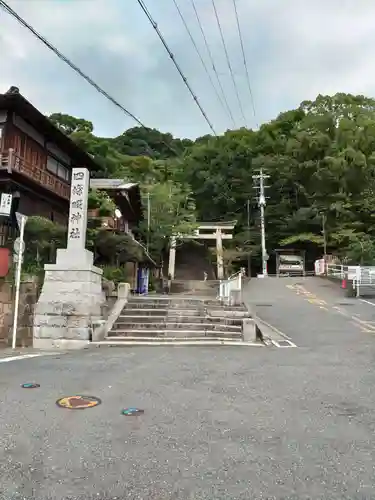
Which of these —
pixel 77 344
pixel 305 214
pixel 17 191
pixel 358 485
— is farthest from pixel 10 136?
pixel 305 214

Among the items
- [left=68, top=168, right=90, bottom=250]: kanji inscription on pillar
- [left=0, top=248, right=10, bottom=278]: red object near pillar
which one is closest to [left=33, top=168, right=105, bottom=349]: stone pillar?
[left=68, top=168, right=90, bottom=250]: kanji inscription on pillar

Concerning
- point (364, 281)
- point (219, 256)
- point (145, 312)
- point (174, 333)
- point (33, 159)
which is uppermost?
point (33, 159)

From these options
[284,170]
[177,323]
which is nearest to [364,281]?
[177,323]

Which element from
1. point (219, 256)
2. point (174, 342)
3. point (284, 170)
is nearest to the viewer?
point (174, 342)

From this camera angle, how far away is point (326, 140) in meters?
39.2

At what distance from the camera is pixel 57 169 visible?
18359mm

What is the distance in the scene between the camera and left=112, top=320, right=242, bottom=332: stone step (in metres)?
10.6

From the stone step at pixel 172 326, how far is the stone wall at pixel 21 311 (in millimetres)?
2352

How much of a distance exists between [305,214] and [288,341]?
30.7 metres

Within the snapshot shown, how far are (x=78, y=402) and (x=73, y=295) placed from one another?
5483 millimetres

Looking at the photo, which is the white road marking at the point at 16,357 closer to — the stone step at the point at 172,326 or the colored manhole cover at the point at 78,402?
the stone step at the point at 172,326

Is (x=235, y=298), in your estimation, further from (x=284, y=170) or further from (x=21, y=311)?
(x=284, y=170)

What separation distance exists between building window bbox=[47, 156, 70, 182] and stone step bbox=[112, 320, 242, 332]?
9.76 meters

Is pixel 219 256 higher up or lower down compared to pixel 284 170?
lower down
